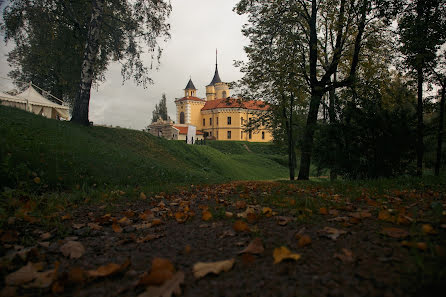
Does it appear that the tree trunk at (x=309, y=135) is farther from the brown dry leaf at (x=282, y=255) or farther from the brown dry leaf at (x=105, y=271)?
the brown dry leaf at (x=105, y=271)

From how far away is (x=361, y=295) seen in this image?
4.28 ft

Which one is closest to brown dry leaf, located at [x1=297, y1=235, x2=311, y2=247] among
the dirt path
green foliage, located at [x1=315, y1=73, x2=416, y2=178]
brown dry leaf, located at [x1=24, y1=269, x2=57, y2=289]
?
the dirt path

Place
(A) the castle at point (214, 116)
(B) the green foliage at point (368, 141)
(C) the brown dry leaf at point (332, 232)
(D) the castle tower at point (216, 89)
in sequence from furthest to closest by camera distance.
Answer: (D) the castle tower at point (216, 89) < (A) the castle at point (214, 116) < (B) the green foliage at point (368, 141) < (C) the brown dry leaf at point (332, 232)

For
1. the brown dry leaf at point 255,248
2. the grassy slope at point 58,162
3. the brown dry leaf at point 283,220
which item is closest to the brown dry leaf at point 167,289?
the brown dry leaf at point 255,248

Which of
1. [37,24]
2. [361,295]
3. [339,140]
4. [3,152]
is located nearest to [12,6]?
[37,24]

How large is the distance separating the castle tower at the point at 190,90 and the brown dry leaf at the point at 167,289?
75344mm

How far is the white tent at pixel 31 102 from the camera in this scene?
1897 centimetres

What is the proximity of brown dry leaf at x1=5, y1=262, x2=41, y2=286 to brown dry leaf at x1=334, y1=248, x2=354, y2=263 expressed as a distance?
2.06m

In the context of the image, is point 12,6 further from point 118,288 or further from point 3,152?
point 118,288

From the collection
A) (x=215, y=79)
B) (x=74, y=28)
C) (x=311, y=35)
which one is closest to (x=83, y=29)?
(x=74, y=28)

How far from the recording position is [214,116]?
66.7 meters

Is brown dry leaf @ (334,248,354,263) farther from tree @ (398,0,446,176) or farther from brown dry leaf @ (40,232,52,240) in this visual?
tree @ (398,0,446,176)

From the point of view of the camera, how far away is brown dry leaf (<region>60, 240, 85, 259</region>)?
7.19ft

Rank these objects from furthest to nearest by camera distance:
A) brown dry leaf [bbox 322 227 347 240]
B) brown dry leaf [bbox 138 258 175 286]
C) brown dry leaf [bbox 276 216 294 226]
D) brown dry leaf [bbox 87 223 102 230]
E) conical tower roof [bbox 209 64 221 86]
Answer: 1. conical tower roof [bbox 209 64 221 86]
2. brown dry leaf [bbox 87 223 102 230]
3. brown dry leaf [bbox 276 216 294 226]
4. brown dry leaf [bbox 322 227 347 240]
5. brown dry leaf [bbox 138 258 175 286]
